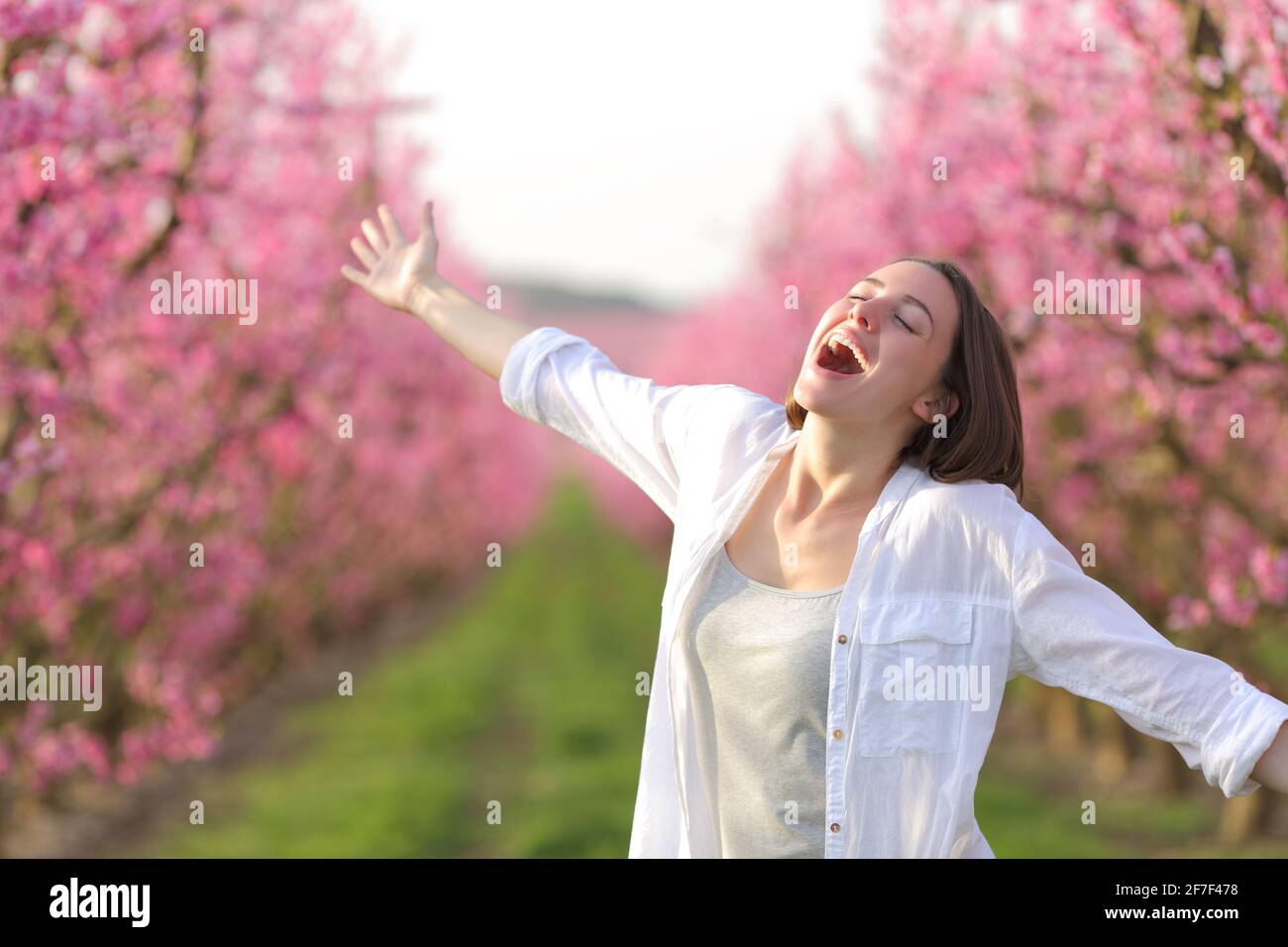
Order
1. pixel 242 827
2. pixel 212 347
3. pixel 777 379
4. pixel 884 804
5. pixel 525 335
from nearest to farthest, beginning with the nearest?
pixel 884 804, pixel 525 335, pixel 212 347, pixel 242 827, pixel 777 379

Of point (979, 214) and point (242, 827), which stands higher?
point (979, 214)

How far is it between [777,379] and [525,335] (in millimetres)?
9303

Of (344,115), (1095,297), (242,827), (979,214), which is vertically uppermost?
(344,115)

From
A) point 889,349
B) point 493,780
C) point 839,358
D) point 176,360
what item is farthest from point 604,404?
point 493,780

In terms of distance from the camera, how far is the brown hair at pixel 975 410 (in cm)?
248

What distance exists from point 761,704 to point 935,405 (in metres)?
0.67

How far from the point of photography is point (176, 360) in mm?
7496

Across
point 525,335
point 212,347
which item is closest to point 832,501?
point 525,335

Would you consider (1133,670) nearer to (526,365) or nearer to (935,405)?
(935,405)

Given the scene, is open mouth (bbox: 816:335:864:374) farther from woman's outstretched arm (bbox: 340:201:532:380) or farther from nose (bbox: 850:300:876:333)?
woman's outstretched arm (bbox: 340:201:532:380)

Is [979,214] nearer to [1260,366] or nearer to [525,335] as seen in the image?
[1260,366]

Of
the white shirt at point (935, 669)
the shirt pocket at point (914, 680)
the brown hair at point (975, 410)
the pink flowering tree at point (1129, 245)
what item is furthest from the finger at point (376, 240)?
the pink flowering tree at point (1129, 245)

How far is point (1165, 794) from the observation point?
9.68m

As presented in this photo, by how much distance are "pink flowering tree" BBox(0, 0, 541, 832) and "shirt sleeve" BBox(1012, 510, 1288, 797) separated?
3.52m
